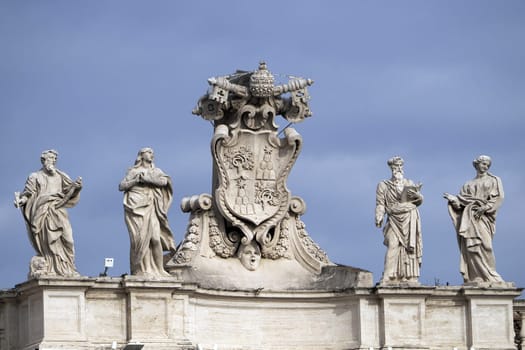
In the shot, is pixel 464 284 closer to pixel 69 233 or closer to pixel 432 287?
pixel 432 287

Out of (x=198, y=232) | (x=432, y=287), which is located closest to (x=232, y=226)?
(x=198, y=232)

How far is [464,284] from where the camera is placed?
165ft

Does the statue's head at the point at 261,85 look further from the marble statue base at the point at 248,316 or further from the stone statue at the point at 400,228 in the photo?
the marble statue base at the point at 248,316

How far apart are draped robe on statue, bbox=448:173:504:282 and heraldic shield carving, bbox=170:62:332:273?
8.10 ft

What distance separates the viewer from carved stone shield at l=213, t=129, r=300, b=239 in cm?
4981

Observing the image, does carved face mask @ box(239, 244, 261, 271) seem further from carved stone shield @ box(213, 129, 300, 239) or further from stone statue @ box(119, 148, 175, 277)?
stone statue @ box(119, 148, 175, 277)

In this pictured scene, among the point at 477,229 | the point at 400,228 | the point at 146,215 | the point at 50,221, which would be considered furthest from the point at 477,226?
the point at 50,221

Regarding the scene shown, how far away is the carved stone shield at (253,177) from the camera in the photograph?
1961 inches

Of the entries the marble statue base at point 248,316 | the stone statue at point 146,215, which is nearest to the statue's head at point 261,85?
the stone statue at point 146,215

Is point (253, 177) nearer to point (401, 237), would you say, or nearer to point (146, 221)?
point (146, 221)

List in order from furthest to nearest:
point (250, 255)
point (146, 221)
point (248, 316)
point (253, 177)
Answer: point (253, 177), point (250, 255), point (248, 316), point (146, 221)

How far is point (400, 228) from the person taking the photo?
49875 mm

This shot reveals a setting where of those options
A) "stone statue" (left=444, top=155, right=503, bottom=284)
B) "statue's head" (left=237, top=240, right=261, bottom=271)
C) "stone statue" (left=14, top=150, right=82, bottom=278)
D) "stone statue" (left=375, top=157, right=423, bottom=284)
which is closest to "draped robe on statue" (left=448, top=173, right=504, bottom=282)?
"stone statue" (left=444, top=155, right=503, bottom=284)

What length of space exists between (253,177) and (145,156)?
7.58 feet
